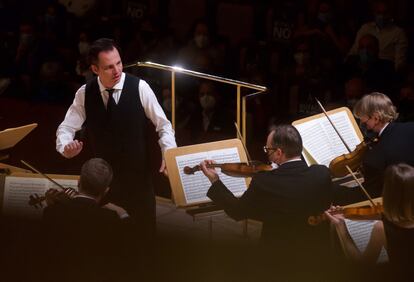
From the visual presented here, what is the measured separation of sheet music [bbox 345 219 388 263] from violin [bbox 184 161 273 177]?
44 cm

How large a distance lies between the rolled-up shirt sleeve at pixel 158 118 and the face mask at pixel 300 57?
2.15 metres

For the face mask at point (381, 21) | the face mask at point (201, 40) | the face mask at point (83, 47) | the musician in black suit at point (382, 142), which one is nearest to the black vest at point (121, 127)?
the musician in black suit at point (382, 142)

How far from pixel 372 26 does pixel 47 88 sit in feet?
8.43

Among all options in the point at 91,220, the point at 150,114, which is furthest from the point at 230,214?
the point at 150,114

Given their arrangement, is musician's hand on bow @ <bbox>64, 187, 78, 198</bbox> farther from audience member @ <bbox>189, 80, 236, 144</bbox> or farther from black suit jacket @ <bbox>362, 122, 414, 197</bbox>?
audience member @ <bbox>189, 80, 236, 144</bbox>

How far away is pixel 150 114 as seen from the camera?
385 cm

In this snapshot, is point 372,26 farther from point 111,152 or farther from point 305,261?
point 305,261

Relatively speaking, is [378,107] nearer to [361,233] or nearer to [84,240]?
[361,233]

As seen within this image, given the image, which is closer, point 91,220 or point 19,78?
point 91,220

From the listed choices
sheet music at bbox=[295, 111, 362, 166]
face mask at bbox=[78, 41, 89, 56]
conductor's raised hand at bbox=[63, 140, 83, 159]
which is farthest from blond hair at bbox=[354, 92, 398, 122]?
face mask at bbox=[78, 41, 89, 56]

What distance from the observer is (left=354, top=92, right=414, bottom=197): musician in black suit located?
3.54 m

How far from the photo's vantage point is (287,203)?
10.2ft

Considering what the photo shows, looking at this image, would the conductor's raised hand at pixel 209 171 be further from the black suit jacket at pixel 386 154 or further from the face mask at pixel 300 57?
the face mask at pixel 300 57

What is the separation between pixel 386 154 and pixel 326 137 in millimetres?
366
